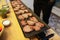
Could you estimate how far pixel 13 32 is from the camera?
32.9 inches

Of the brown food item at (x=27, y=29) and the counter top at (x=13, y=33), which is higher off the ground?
the brown food item at (x=27, y=29)

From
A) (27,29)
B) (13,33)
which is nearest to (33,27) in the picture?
(27,29)

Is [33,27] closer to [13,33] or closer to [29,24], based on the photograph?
[29,24]

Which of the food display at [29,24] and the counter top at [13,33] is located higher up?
the food display at [29,24]

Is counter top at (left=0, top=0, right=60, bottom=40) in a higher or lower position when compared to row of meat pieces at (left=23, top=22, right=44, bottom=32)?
lower

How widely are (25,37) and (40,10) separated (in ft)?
3.28

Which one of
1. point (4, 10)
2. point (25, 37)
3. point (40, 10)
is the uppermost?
point (4, 10)

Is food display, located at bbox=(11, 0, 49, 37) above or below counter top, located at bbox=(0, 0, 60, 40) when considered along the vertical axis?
above

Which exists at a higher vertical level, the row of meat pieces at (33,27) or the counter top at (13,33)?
the row of meat pieces at (33,27)

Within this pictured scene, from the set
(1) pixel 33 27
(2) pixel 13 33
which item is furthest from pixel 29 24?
(2) pixel 13 33

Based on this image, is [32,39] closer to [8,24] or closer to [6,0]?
[8,24]

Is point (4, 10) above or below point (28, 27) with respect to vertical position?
above

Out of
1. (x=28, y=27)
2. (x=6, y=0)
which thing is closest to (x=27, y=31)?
(x=28, y=27)

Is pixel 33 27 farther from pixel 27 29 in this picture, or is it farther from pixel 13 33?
pixel 13 33
